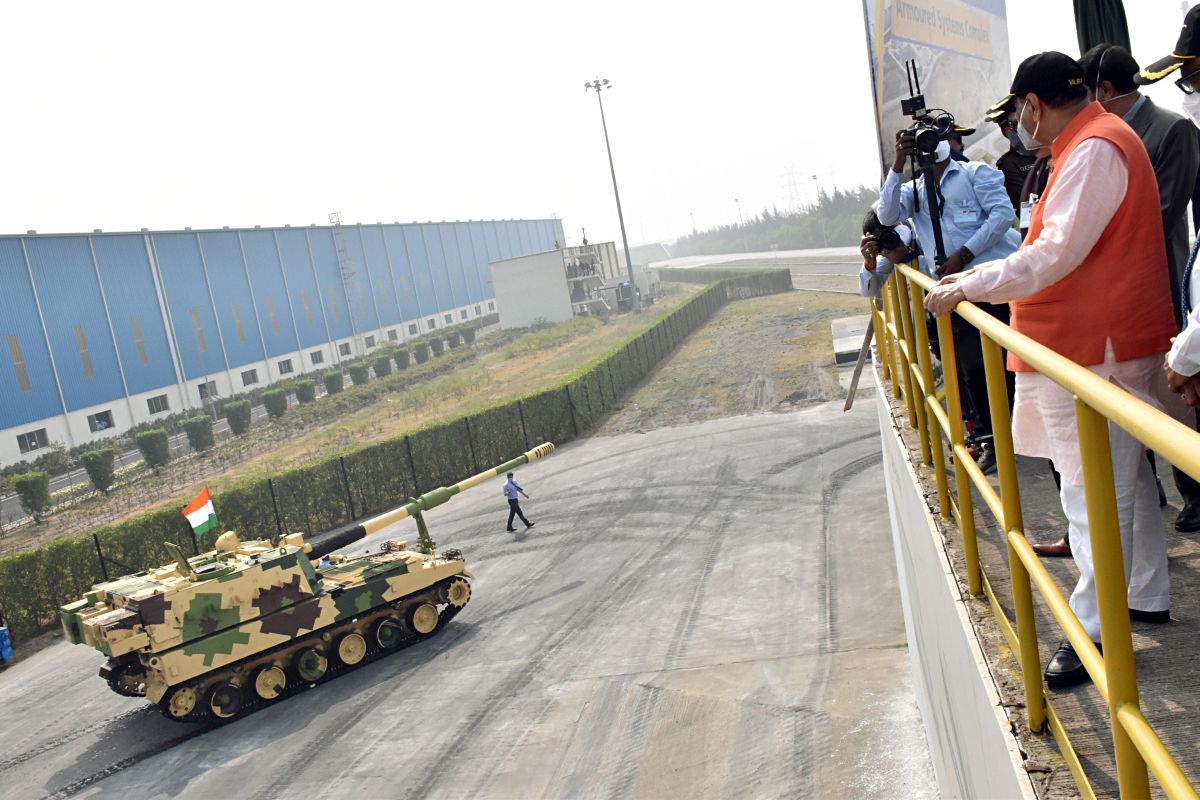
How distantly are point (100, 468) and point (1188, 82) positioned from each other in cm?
3333

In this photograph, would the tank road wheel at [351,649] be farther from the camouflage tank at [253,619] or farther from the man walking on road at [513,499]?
the man walking on road at [513,499]

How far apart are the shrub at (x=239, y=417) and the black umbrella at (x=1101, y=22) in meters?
35.4

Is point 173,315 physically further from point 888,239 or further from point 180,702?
point 888,239

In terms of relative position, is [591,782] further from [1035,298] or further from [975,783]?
[1035,298]

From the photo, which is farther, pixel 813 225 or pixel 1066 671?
pixel 813 225

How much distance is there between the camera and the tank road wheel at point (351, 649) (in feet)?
51.2

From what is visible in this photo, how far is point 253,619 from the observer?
15.0 meters

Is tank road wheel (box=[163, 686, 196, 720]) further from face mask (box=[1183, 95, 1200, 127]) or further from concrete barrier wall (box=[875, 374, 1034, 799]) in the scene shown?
face mask (box=[1183, 95, 1200, 127])

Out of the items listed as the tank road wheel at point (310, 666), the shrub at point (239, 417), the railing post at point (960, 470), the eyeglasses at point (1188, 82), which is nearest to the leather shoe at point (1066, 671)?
the railing post at point (960, 470)

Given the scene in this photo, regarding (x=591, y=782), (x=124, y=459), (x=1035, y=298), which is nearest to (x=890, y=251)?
(x=1035, y=298)

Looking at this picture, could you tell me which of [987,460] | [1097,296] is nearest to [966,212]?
[987,460]

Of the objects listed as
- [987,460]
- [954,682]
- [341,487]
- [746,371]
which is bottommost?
[746,371]

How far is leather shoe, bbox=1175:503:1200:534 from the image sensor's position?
13.1ft

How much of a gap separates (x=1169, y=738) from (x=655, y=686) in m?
10.6
